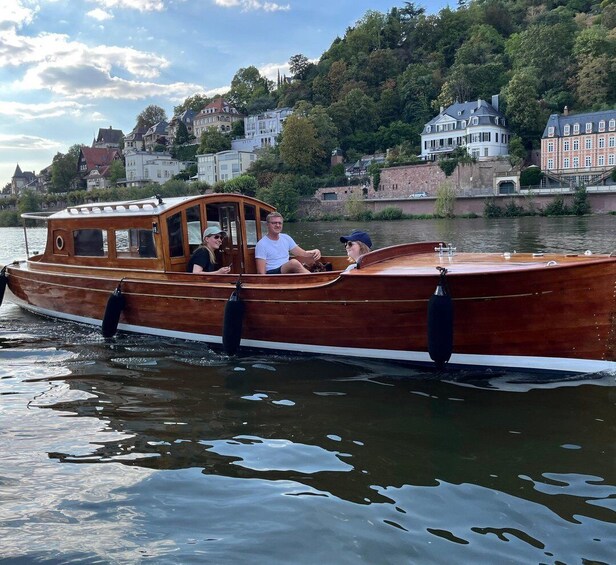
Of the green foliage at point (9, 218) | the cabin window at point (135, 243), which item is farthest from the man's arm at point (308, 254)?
the green foliage at point (9, 218)

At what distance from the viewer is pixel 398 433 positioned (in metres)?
5.77

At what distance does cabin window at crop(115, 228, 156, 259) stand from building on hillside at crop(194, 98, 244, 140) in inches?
4709

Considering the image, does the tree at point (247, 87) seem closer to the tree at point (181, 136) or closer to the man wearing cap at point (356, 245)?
the tree at point (181, 136)

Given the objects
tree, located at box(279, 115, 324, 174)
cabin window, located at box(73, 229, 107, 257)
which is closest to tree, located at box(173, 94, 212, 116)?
tree, located at box(279, 115, 324, 174)

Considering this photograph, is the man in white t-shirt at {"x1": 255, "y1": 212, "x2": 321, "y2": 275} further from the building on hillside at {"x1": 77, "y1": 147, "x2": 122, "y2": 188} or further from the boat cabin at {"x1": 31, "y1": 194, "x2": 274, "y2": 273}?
the building on hillside at {"x1": 77, "y1": 147, "x2": 122, "y2": 188}

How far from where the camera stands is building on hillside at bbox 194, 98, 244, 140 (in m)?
128

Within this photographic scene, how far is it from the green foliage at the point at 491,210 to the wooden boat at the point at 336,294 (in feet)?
195

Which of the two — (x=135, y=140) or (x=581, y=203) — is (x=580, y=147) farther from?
(x=135, y=140)

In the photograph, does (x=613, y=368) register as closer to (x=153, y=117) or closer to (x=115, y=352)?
(x=115, y=352)

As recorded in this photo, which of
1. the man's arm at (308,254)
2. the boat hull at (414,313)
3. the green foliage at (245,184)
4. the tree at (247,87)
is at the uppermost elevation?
the tree at (247,87)

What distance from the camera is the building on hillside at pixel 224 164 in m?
106

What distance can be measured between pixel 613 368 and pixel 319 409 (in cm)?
342

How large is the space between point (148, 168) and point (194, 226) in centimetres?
11296

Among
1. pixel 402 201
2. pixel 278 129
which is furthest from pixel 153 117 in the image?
pixel 402 201
